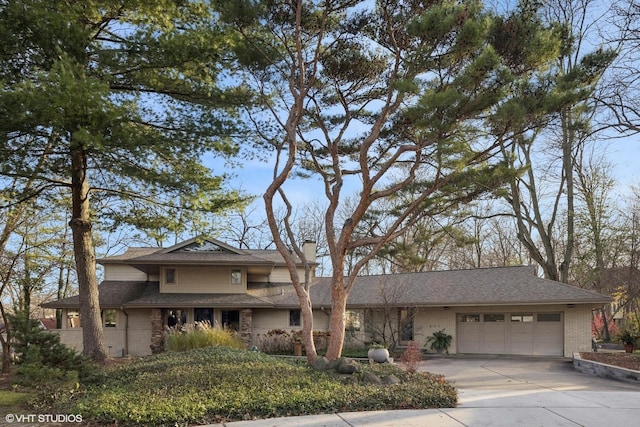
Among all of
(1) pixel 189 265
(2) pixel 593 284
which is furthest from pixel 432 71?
(2) pixel 593 284

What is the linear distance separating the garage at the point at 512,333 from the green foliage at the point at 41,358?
50.7ft

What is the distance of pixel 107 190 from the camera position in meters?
14.2

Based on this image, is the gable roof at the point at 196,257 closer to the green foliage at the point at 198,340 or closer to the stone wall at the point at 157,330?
the stone wall at the point at 157,330

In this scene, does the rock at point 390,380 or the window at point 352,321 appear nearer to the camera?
the rock at point 390,380

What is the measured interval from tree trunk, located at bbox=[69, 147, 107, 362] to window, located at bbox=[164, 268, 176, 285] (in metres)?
8.53

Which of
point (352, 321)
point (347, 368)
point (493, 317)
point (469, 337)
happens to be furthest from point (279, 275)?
point (347, 368)

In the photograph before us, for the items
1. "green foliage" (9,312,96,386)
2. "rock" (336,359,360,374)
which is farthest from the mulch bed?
"green foliage" (9,312,96,386)

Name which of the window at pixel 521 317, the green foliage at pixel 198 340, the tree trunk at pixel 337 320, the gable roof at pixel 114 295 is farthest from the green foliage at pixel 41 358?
Answer: the window at pixel 521 317

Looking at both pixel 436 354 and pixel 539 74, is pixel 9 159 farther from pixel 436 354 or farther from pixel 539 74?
pixel 436 354

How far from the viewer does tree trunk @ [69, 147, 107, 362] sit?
516 inches

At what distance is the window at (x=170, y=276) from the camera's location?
22.1 m

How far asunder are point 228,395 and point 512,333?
15.2 meters

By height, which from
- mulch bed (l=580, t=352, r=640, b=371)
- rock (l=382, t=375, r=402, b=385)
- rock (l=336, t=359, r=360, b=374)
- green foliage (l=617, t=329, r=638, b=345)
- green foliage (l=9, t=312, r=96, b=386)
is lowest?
mulch bed (l=580, t=352, r=640, b=371)

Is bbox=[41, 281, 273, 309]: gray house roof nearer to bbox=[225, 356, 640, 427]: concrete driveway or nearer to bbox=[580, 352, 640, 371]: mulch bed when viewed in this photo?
bbox=[225, 356, 640, 427]: concrete driveway
